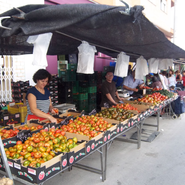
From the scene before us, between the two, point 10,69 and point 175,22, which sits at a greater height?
point 175,22

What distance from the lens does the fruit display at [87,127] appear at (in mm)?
2702

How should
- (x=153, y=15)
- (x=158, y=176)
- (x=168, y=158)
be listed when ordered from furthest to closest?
(x=153, y=15)
(x=168, y=158)
(x=158, y=176)

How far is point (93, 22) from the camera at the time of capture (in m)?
2.10

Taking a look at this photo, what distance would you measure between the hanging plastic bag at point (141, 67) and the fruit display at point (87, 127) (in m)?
2.94

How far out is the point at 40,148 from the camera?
2.05 metres

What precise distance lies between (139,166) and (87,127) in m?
1.55

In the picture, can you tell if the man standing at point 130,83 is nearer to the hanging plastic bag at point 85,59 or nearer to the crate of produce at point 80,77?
the crate of produce at point 80,77

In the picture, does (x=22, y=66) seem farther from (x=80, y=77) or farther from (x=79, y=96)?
(x=79, y=96)

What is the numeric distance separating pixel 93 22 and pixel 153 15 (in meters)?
14.8

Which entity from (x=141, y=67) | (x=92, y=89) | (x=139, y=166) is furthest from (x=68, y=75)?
(x=139, y=166)

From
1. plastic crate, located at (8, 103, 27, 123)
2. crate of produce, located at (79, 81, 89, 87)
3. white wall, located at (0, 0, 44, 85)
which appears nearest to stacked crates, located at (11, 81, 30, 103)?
plastic crate, located at (8, 103, 27, 123)

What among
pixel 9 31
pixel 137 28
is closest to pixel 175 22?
pixel 137 28

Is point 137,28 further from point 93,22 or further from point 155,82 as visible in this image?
point 155,82

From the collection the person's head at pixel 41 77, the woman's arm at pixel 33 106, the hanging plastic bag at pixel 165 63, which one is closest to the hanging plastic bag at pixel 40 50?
the person's head at pixel 41 77
